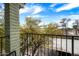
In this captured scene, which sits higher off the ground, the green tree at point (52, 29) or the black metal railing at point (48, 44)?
the green tree at point (52, 29)

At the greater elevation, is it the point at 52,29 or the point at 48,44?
the point at 52,29

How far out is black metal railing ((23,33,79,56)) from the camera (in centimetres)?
318

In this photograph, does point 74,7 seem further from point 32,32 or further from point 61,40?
point 32,32

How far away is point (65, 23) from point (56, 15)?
233 mm

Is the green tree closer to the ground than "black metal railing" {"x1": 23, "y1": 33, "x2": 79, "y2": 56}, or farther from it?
farther from it

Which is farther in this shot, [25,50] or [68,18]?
[25,50]

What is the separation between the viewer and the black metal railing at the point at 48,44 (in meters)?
3.18

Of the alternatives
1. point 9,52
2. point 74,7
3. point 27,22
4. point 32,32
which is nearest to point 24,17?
point 27,22

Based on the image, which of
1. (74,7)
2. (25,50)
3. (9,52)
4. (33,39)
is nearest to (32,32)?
(33,39)

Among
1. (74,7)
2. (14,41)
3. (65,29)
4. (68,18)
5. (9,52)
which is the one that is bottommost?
(9,52)

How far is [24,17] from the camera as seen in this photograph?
10.4 feet

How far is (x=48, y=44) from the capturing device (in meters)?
3.25

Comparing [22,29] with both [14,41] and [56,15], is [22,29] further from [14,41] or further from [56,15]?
[56,15]

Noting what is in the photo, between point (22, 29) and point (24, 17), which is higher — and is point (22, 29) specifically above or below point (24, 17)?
below
